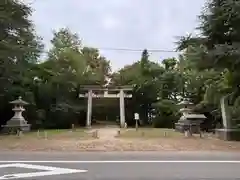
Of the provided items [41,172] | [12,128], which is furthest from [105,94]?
[41,172]

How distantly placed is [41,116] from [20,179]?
72.8 ft

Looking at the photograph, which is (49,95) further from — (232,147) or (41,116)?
(232,147)

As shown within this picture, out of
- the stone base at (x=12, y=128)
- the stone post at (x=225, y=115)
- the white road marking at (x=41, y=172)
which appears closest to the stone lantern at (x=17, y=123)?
the stone base at (x=12, y=128)

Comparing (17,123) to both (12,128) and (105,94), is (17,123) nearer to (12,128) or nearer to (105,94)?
(12,128)

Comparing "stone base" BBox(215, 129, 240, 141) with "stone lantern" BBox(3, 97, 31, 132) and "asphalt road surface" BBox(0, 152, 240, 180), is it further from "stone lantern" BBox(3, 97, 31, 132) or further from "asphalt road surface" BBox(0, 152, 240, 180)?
"stone lantern" BBox(3, 97, 31, 132)

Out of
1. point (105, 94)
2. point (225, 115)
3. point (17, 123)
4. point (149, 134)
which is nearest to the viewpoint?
point (225, 115)

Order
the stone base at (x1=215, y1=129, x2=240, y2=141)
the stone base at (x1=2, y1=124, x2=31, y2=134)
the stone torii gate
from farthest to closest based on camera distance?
the stone torii gate, the stone base at (x1=2, y1=124, x2=31, y2=134), the stone base at (x1=215, y1=129, x2=240, y2=141)

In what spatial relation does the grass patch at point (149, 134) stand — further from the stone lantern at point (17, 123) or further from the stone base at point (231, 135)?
the stone lantern at point (17, 123)

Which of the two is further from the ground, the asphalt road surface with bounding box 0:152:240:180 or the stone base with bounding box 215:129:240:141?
the stone base with bounding box 215:129:240:141

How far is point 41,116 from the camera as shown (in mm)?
28438

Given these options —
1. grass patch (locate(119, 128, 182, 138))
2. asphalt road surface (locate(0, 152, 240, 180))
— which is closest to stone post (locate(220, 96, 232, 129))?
grass patch (locate(119, 128, 182, 138))

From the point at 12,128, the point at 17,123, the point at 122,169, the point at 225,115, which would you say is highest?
the point at 225,115

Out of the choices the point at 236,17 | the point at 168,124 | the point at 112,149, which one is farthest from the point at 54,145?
the point at 168,124

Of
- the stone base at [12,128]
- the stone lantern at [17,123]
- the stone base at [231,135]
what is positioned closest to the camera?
the stone base at [231,135]
